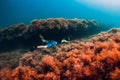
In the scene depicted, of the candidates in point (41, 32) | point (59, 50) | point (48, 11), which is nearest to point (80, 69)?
point (59, 50)

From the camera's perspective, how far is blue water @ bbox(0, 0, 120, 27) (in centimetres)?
6238

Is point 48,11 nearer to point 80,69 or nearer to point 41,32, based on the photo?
point 41,32

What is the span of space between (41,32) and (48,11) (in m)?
64.1

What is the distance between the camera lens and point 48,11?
7594cm

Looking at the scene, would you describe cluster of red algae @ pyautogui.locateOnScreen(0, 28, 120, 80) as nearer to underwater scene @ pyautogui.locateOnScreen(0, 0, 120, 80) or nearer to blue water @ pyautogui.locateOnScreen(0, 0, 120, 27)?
underwater scene @ pyautogui.locateOnScreen(0, 0, 120, 80)

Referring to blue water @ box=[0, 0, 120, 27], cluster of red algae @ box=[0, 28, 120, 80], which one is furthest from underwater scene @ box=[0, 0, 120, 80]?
blue water @ box=[0, 0, 120, 27]

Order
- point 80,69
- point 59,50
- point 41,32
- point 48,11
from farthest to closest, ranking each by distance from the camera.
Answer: point 48,11 → point 41,32 → point 59,50 → point 80,69

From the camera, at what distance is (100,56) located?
6719 mm

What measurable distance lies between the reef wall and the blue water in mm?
42209

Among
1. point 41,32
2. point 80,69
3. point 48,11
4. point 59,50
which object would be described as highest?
point 48,11

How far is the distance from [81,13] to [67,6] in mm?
11044

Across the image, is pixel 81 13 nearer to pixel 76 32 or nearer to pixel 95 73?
pixel 76 32

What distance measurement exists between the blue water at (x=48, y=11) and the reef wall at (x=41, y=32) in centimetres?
4221

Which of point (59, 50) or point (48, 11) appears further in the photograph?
point (48, 11)
